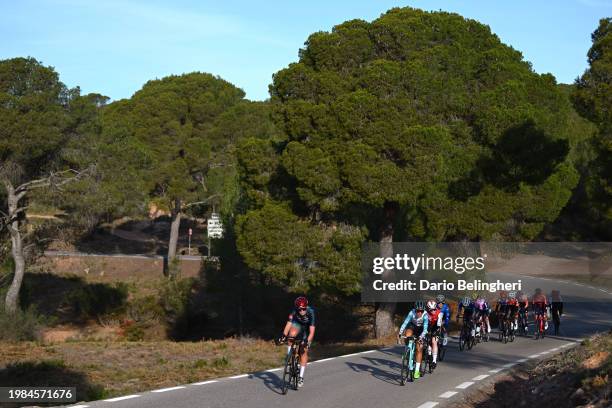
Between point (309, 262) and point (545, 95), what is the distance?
1355 cm

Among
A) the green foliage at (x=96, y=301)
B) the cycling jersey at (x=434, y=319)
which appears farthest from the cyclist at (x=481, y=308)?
the green foliage at (x=96, y=301)

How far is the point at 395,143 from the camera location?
27469 millimetres

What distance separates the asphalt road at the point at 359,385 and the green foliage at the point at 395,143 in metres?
6.38

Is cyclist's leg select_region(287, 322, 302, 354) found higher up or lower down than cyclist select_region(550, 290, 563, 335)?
higher up

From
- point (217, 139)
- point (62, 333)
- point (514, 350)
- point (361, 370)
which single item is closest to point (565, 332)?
point (514, 350)

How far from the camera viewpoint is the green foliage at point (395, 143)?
90.7 ft

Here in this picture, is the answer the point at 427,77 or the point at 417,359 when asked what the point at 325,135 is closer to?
the point at 427,77

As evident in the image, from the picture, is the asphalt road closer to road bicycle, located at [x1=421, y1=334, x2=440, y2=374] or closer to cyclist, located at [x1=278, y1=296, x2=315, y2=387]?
road bicycle, located at [x1=421, y1=334, x2=440, y2=374]

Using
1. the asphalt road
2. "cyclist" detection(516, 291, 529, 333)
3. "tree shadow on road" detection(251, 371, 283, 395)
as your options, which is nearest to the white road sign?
"cyclist" detection(516, 291, 529, 333)

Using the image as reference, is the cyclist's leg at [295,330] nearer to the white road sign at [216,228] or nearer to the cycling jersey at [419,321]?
the cycling jersey at [419,321]

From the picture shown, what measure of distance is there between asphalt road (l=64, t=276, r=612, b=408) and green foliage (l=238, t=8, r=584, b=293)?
20.9ft

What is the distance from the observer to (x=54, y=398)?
15406 mm

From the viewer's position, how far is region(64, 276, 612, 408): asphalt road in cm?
1276

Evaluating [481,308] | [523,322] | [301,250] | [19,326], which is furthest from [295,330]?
[19,326]
